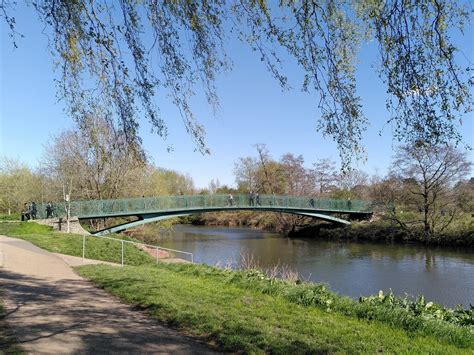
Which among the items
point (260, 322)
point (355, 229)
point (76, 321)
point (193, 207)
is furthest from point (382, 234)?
point (76, 321)

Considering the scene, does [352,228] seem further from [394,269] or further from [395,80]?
[395,80]

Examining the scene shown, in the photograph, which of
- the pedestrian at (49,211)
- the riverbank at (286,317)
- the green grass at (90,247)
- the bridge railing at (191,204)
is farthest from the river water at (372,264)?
the pedestrian at (49,211)

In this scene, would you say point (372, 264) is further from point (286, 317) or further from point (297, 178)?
point (297, 178)

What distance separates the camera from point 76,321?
20.9ft

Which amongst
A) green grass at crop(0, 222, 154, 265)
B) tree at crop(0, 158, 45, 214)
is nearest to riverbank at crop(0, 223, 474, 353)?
green grass at crop(0, 222, 154, 265)

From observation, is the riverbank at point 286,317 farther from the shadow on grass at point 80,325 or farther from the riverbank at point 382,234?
the riverbank at point 382,234

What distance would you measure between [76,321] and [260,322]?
255cm

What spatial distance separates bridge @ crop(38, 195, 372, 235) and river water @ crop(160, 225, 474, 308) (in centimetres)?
296

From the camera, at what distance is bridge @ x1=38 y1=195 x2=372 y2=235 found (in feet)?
93.8

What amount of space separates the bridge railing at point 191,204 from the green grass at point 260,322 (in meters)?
19.9

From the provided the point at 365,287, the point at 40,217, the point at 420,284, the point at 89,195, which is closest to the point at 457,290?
the point at 420,284

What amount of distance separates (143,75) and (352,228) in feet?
127

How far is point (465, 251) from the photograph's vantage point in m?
29.0

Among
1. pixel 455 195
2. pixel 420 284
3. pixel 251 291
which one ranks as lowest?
pixel 420 284
